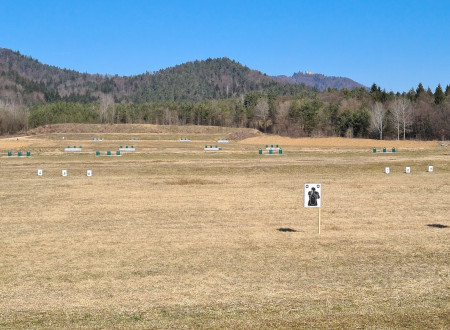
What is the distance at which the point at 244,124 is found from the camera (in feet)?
575

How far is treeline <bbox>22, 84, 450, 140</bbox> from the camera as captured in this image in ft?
366

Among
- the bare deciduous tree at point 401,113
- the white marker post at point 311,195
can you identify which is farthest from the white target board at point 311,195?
the bare deciduous tree at point 401,113

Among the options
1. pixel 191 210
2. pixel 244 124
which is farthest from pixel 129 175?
pixel 244 124

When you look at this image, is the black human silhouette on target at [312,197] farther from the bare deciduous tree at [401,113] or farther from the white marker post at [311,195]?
the bare deciduous tree at [401,113]

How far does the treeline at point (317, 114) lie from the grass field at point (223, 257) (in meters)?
85.4

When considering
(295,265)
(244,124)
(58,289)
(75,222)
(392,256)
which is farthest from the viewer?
(244,124)

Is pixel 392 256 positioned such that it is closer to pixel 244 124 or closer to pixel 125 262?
pixel 125 262

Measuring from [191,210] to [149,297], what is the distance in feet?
38.4

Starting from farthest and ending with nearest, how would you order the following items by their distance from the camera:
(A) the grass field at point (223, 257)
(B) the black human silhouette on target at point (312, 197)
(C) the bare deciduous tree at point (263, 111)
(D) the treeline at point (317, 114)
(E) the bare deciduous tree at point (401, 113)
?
(C) the bare deciduous tree at point (263, 111)
(D) the treeline at point (317, 114)
(E) the bare deciduous tree at point (401, 113)
(B) the black human silhouette on target at point (312, 197)
(A) the grass field at point (223, 257)

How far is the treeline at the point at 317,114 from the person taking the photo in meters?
112

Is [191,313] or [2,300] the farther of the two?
[2,300]

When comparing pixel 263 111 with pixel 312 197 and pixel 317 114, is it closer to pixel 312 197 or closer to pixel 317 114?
pixel 317 114

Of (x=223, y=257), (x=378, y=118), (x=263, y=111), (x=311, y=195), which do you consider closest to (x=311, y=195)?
(x=311, y=195)

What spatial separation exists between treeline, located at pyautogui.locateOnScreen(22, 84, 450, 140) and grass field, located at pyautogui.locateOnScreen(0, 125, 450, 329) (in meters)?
85.4
